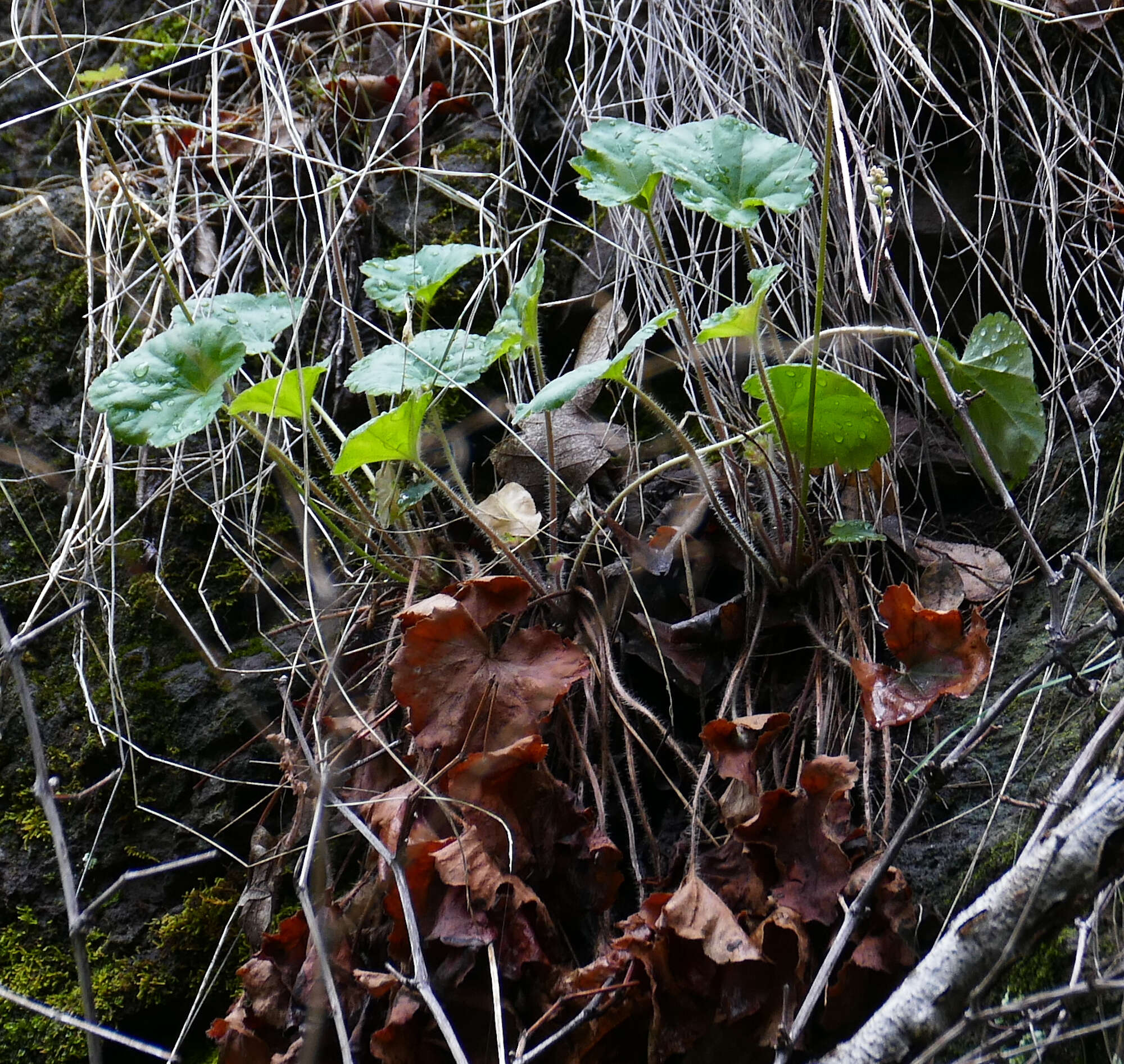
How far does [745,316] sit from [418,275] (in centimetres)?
53

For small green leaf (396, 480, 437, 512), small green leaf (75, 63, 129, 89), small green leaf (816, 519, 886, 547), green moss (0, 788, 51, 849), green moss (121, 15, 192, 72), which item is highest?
green moss (121, 15, 192, 72)

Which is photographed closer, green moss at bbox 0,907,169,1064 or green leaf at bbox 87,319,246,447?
green leaf at bbox 87,319,246,447

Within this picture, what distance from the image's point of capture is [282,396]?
52.6 inches

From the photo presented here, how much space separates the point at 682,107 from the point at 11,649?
1476 mm

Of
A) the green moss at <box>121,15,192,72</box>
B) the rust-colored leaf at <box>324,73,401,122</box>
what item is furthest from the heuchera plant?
the green moss at <box>121,15,192,72</box>

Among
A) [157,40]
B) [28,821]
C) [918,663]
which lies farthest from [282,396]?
[157,40]

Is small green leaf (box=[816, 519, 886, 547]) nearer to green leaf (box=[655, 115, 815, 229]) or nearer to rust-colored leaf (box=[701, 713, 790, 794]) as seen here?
rust-colored leaf (box=[701, 713, 790, 794])

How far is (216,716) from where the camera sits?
155 cm

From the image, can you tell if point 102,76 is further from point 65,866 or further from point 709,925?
point 709,925

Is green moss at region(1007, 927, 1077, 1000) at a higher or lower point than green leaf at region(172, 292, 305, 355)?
lower

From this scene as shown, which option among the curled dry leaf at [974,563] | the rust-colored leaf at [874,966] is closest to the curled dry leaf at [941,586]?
the curled dry leaf at [974,563]

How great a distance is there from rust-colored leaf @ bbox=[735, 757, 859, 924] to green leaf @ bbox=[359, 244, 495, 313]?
2.85ft

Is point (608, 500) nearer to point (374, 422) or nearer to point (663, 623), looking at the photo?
point (663, 623)

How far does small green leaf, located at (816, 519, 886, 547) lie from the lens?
127 cm
